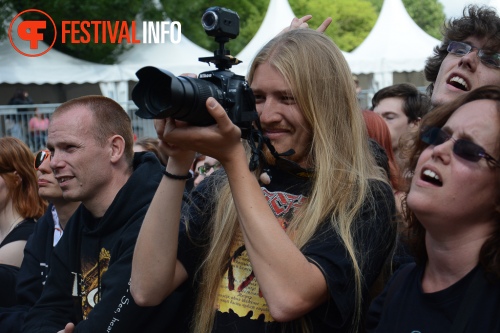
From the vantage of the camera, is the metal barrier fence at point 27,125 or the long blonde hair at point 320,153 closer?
the long blonde hair at point 320,153

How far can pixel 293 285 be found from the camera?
2.16 meters

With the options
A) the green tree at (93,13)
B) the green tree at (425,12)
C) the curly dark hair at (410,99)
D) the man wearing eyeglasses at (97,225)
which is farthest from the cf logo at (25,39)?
the green tree at (425,12)

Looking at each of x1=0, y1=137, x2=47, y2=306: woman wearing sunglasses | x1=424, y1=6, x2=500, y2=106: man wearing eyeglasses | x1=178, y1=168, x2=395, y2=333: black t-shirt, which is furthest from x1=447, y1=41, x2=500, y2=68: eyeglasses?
x1=0, y1=137, x2=47, y2=306: woman wearing sunglasses

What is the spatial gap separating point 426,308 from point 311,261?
0.37m

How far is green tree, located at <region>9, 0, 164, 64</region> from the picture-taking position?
18.6 meters

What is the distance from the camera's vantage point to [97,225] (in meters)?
3.34

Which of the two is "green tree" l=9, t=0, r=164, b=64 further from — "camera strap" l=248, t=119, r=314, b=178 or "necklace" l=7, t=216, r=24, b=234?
"camera strap" l=248, t=119, r=314, b=178

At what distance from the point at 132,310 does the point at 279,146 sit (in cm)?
84

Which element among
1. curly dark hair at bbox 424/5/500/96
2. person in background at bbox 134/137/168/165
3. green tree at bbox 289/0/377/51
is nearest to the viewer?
curly dark hair at bbox 424/5/500/96

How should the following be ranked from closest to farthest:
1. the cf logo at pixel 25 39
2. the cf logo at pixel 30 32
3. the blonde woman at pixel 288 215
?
1. the blonde woman at pixel 288 215
2. the cf logo at pixel 25 39
3. the cf logo at pixel 30 32

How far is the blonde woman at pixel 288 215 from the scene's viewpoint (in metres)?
2.21

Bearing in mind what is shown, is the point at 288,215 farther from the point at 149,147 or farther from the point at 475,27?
the point at 149,147

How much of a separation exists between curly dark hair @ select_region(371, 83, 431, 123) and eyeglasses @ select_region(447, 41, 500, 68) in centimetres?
202

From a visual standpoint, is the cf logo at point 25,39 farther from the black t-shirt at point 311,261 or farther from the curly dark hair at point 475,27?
the black t-shirt at point 311,261
